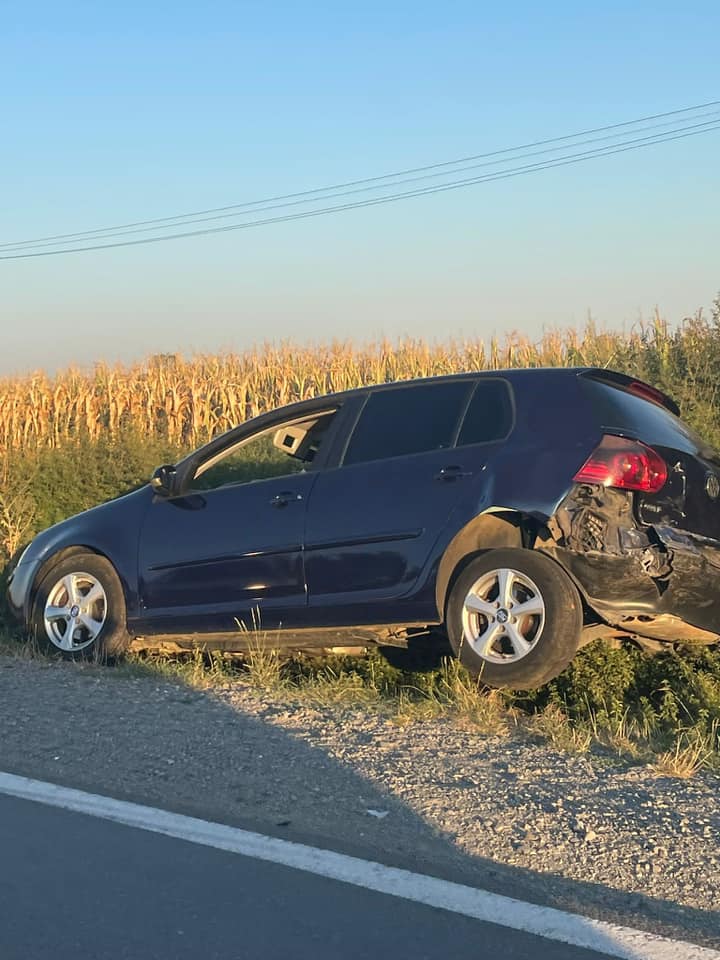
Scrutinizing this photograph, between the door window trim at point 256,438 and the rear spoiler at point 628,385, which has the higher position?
the rear spoiler at point 628,385

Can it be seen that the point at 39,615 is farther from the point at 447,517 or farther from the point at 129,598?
the point at 447,517

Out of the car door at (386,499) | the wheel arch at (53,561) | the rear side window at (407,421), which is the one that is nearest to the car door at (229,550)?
the car door at (386,499)

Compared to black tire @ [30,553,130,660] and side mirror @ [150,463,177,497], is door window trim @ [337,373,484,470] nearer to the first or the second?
side mirror @ [150,463,177,497]

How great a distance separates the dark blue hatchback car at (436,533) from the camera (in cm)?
623

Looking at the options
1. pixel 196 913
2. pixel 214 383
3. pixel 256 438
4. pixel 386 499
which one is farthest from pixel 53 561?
pixel 214 383

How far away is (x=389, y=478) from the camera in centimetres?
687

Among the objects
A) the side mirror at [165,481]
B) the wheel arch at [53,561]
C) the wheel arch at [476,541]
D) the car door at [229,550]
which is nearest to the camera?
the wheel arch at [476,541]

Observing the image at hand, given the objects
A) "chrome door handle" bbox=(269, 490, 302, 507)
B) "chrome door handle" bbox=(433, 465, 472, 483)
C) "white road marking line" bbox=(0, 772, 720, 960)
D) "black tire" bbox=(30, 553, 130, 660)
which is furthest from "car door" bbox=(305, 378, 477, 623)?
"white road marking line" bbox=(0, 772, 720, 960)

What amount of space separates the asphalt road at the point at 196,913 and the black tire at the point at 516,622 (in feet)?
7.84

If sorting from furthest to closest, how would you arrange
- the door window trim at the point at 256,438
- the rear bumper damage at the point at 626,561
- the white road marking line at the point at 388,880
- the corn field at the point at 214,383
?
1. the corn field at the point at 214,383
2. the door window trim at the point at 256,438
3. the rear bumper damage at the point at 626,561
4. the white road marking line at the point at 388,880

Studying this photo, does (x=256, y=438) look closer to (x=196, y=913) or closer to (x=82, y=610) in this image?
(x=82, y=610)

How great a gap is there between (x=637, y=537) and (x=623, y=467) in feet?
1.26

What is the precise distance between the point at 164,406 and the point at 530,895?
1473cm

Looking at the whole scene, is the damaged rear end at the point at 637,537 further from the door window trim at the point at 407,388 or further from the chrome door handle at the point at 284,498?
Answer: the chrome door handle at the point at 284,498
